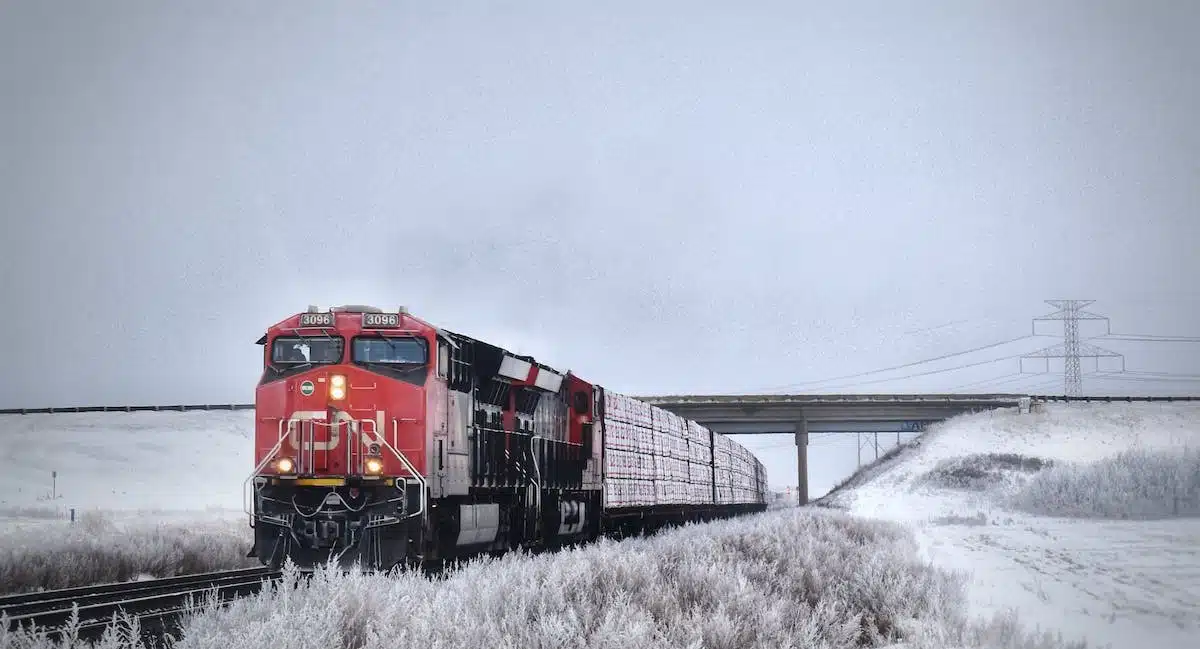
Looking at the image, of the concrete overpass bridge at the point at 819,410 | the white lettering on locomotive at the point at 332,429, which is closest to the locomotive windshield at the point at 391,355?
the white lettering on locomotive at the point at 332,429

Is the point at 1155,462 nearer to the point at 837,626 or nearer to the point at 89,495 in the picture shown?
the point at 837,626

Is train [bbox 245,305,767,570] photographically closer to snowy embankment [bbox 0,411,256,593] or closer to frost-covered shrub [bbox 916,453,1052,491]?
snowy embankment [bbox 0,411,256,593]

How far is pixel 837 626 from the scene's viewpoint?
9531 millimetres

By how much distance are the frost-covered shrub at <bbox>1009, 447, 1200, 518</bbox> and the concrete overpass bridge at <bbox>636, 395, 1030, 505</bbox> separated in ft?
88.5

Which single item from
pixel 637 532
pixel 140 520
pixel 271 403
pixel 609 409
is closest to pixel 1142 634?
pixel 271 403

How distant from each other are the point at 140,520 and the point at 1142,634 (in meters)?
32.2

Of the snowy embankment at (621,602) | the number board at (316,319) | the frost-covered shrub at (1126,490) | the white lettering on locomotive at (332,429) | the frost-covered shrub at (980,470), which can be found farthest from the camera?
the frost-covered shrub at (980,470)

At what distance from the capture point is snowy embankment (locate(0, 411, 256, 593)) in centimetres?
1812

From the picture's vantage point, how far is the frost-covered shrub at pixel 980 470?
157 feet

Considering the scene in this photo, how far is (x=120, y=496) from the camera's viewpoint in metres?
53.6

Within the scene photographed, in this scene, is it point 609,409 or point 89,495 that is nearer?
point 609,409

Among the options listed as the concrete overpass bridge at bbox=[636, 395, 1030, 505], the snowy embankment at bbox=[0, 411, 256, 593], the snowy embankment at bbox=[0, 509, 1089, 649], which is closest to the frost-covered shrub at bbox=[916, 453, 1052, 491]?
→ the concrete overpass bridge at bbox=[636, 395, 1030, 505]

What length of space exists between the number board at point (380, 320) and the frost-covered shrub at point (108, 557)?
7.02 metres

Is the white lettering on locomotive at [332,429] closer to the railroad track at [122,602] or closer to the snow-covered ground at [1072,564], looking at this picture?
the railroad track at [122,602]
